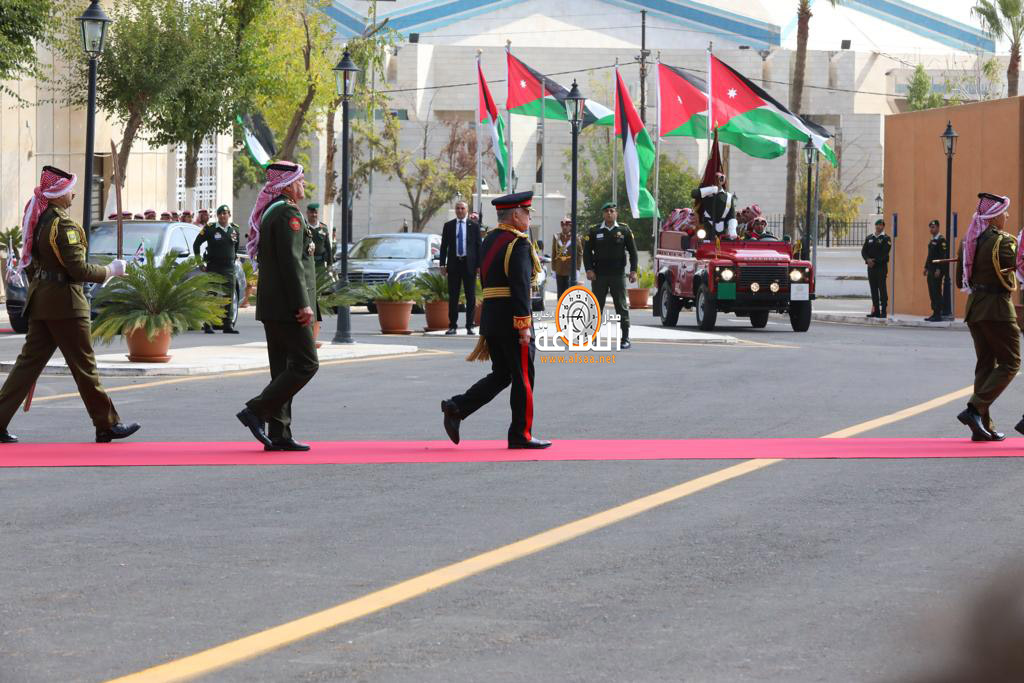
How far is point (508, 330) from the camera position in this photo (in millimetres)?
10914

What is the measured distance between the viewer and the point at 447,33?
4387 inches

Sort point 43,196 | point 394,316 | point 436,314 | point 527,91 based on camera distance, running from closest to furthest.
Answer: point 43,196, point 394,316, point 436,314, point 527,91

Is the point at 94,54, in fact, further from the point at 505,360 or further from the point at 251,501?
the point at 251,501

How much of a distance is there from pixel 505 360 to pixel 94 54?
1283cm

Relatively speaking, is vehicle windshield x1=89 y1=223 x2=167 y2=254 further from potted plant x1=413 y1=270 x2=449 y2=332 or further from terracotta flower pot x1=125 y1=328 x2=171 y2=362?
terracotta flower pot x1=125 y1=328 x2=171 y2=362

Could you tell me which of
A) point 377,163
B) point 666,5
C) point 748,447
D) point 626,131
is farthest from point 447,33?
point 748,447

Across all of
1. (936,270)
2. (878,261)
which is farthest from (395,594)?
(878,261)

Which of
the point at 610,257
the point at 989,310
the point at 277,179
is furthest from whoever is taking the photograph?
the point at 610,257

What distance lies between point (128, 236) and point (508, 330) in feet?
52.2

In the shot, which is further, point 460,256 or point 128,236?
point 128,236

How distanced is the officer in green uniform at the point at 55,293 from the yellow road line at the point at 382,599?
4.28 meters

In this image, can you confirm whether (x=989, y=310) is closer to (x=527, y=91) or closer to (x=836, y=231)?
(x=527, y=91)

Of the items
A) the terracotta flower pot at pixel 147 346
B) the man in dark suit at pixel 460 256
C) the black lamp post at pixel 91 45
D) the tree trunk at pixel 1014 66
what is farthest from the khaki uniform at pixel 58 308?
the tree trunk at pixel 1014 66

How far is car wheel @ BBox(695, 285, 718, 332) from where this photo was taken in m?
28.2
